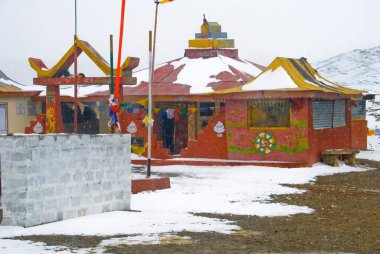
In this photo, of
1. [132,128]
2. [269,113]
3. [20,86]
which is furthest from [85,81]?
[20,86]

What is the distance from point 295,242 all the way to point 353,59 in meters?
101

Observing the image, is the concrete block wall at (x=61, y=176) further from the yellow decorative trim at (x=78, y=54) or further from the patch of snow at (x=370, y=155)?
the patch of snow at (x=370, y=155)

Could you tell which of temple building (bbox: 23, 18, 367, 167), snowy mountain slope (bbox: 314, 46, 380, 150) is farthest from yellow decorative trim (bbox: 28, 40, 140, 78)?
snowy mountain slope (bbox: 314, 46, 380, 150)

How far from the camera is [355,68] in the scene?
98.9m

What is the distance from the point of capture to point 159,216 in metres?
12.7

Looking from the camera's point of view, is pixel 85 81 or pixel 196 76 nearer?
pixel 85 81

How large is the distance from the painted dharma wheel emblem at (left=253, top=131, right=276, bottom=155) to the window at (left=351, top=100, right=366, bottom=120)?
714 cm

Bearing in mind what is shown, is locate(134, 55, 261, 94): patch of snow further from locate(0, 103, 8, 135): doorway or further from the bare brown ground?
the bare brown ground

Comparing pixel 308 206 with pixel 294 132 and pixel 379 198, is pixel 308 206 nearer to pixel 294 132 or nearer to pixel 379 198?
pixel 379 198

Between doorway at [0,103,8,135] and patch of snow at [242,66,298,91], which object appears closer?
patch of snow at [242,66,298,91]

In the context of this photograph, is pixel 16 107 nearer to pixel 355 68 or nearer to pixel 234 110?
pixel 234 110

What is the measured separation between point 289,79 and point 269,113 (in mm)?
1361

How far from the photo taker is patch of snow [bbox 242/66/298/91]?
77.3 feet

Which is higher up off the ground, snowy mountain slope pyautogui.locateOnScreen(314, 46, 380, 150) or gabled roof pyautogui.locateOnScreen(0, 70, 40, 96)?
snowy mountain slope pyautogui.locateOnScreen(314, 46, 380, 150)
